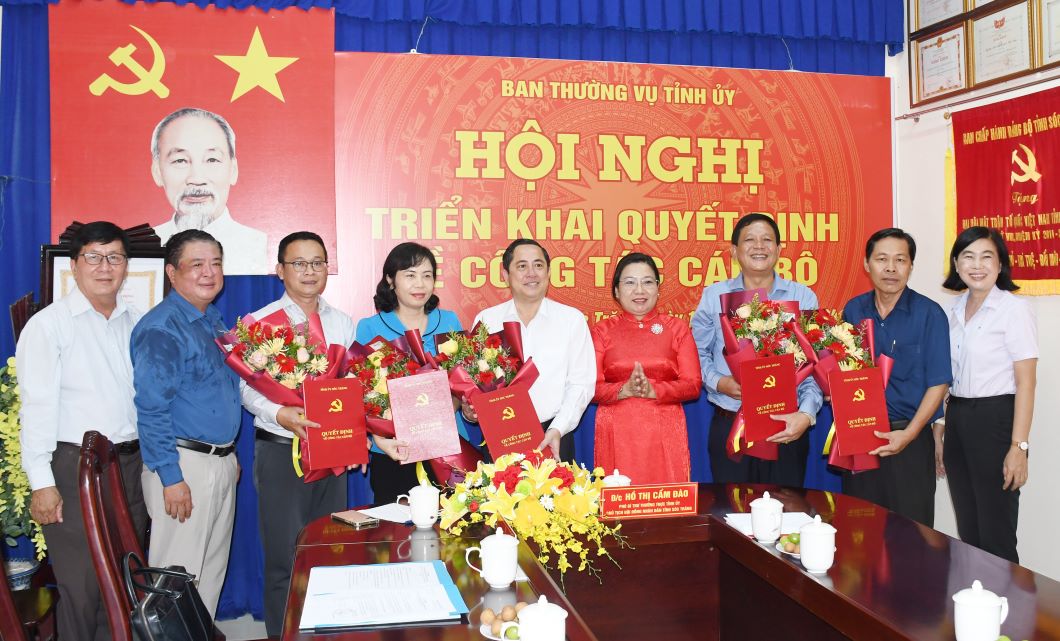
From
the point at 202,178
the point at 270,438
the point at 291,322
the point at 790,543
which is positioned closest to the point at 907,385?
the point at 790,543

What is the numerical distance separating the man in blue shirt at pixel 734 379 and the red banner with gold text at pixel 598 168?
880mm

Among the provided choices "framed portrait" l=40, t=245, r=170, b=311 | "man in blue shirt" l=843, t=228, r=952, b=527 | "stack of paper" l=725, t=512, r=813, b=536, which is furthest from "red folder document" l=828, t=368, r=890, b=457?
"framed portrait" l=40, t=245, r=170, b=311

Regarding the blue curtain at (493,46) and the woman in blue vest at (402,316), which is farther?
the blue curtain at (493,46)

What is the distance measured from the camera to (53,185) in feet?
13.1

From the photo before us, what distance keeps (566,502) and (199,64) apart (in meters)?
3.37

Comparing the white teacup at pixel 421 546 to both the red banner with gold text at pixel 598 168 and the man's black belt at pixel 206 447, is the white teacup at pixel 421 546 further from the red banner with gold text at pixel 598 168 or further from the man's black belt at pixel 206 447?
the red banner with gold text at pixel 598 168

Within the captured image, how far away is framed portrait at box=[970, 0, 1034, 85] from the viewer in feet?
13.4

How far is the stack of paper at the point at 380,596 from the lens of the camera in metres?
1.64

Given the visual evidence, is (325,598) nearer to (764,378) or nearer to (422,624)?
(422,624)

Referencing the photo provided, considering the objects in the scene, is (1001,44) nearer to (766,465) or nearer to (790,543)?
(766,465)

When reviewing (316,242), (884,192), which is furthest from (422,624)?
(884,192)

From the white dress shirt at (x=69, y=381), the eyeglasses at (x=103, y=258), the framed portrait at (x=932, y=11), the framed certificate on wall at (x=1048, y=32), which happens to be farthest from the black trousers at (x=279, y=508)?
the framed portrait at (x=932, y=11)

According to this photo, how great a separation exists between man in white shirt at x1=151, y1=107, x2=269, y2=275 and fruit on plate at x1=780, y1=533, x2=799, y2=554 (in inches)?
121

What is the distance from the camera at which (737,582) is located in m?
2.27
